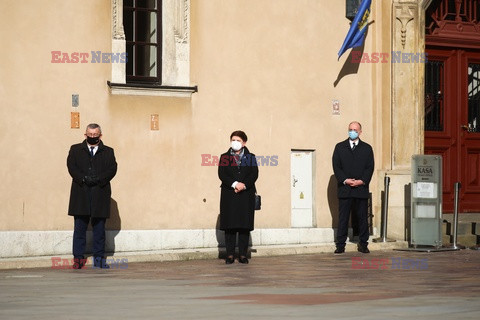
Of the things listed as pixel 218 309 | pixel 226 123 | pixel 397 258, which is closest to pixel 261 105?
pixel 226 123

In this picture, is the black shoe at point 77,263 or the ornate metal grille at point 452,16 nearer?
the black shoe at point 77,263

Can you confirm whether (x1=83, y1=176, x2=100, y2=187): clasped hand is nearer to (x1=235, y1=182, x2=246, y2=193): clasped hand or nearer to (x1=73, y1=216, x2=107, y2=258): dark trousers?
(x1=73, y1=216, x2=107, y2=258): dark trousers

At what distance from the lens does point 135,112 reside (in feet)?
60.0

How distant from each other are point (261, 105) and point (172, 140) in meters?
1.66

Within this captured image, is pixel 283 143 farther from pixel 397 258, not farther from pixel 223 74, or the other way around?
pixel 397 258

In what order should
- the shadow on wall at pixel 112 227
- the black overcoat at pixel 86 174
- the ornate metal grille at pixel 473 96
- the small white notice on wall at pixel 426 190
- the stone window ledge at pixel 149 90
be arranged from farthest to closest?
the ornate metal grille at pixel 473 96 → the small white notice on wall at pixel 426 190 → the stone window ledge at pixel 149 90 → the shadow on wall at pixel 112 227 → the black overcoat at pixel 86 174

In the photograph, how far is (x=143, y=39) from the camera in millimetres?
18656

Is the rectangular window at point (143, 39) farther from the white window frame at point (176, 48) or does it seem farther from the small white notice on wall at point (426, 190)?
the small white notice on wall at point (426, 190)

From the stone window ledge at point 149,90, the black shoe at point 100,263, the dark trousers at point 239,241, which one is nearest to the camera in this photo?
the black shoe at point 100,263

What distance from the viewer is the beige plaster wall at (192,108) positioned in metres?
17.4

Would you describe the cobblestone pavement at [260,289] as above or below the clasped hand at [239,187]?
below

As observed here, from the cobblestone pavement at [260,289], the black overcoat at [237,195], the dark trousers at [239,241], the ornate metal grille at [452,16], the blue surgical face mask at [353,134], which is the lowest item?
the cobblestone pavement at [260,289]

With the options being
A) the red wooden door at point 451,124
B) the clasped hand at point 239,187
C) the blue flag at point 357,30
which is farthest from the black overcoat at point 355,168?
the red wooden door at point 451,124

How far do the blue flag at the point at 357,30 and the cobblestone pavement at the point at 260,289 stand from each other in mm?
3695
